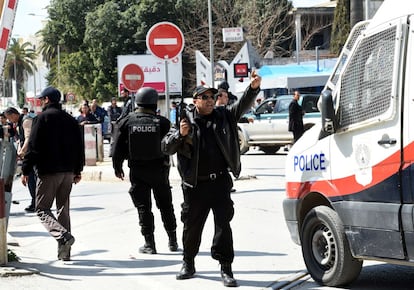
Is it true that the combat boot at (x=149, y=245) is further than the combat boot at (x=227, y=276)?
Yes

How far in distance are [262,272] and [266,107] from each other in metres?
17.2

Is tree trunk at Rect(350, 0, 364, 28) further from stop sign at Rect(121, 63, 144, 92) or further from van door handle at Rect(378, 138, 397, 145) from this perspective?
van door handle at Rect(378, 138, 397, 145)

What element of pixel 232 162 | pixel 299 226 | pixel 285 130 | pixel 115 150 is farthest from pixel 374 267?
pixel 285 130

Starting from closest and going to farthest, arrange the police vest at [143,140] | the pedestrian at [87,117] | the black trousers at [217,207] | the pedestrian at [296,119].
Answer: the black trousers at [217,207] < the police vest at [143,140] < the pedestrian at [296,119] < the pedestrian at [87,117]

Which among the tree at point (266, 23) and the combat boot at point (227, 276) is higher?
the tree at point (266, 23)

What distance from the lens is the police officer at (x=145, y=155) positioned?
346 inches

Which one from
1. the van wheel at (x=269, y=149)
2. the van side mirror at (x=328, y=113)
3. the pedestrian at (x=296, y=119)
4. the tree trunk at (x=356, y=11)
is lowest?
the van wheel at (x=269, y=149)

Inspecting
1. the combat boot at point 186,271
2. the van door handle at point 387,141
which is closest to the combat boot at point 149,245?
the combat boot at point 186,271

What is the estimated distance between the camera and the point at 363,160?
6246 millimetres

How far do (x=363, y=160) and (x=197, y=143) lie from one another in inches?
60.2

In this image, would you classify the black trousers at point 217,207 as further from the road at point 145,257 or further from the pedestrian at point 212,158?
the road at point 145,257

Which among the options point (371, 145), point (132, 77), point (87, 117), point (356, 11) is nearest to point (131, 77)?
point (132, 77)

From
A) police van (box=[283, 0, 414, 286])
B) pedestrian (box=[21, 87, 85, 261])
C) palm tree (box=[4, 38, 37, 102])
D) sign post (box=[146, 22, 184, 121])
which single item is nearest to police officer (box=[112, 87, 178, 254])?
pedestrian (box=[21, 87, 85, 261])

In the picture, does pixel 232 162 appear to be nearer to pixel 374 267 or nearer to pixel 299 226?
pixel 299 226
